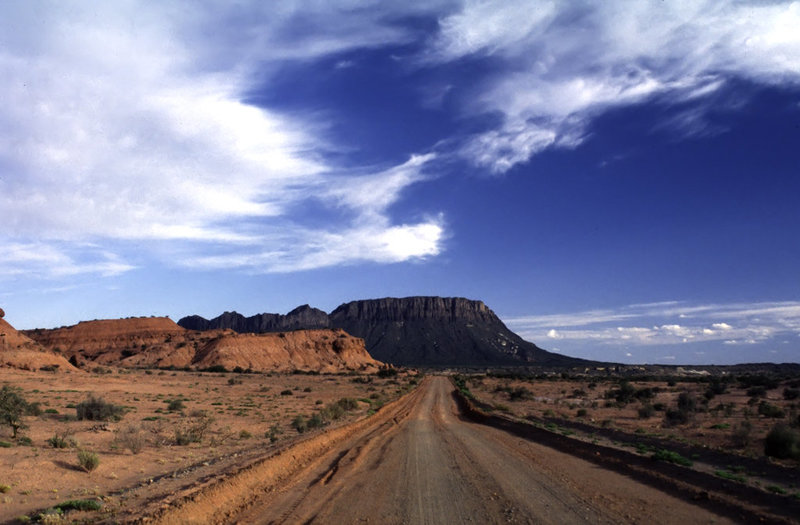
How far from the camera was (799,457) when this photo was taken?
15023mm

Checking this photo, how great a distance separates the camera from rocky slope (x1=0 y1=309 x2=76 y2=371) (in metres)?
53.5

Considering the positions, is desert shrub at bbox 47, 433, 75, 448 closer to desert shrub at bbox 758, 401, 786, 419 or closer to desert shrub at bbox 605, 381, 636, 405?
desert shrub at bbox 758, 401, 786, 419

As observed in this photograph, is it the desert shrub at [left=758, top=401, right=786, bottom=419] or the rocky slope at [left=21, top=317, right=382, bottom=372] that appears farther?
the rocky slope at [left=21, top=317, right=382, bottom=372]

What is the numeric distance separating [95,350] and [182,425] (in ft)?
356

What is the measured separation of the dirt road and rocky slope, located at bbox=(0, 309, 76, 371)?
5040 centimetres

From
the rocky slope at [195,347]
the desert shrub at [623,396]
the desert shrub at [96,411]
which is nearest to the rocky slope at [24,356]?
the desert shrub at [96,411]

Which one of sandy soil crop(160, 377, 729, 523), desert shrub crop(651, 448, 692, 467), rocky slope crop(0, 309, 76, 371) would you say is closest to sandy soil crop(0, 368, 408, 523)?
sandy soil crop(160, 377, 729, 523)

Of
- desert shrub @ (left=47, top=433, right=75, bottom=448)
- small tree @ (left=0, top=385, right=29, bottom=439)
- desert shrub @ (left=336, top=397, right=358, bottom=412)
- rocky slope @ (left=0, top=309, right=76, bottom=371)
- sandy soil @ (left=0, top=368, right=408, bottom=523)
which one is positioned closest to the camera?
sandy soil @ (left=0, top=368, right=408, bottom=523)

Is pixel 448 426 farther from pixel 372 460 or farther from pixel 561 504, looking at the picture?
pixel 561 504

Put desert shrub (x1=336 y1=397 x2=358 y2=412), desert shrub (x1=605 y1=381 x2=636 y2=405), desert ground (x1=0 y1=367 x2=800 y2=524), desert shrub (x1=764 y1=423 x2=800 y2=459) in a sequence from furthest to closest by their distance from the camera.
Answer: desert shrub (x1=605 y1=381 x2=636 y2=405), desert shrub (x1=336 y1=397 x2=358 y2=412), desert shrub (x1=764 y1=423 x2=800 y2=459), desert ground (x1=0 y1=367 x2=800 y2=524)

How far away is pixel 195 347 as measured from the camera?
376 ft

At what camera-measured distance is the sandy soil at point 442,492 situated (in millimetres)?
8867

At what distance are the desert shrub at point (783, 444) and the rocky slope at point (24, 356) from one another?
197 ft

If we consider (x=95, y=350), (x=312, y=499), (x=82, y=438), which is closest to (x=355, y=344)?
(x=95, y=350)
